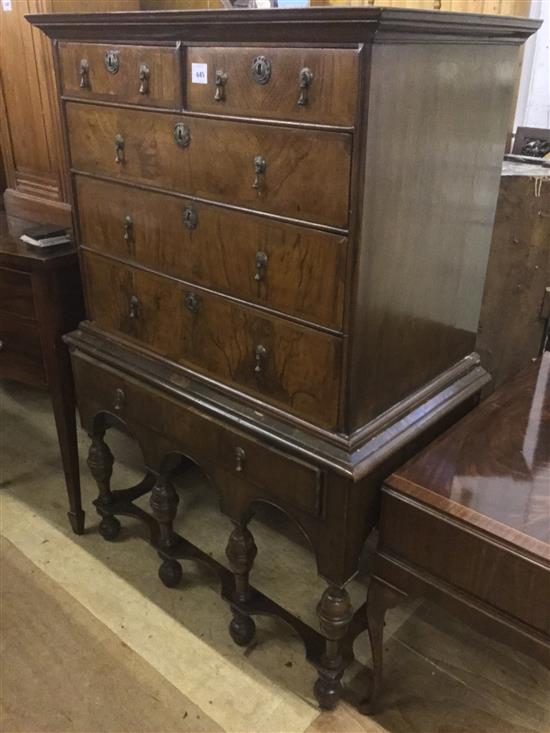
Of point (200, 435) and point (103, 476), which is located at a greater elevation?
point (200, 435)

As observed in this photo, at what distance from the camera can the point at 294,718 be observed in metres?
1.48

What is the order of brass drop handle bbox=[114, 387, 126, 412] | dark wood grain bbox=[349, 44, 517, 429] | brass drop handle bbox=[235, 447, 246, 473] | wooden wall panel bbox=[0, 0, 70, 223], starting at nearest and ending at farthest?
1. dark wood grain bbox=[349, 44, 517, 429]
2. brass drop handle bbox=[235, 447, 246, 473]
3. brass drop handle bbox=[114, 387, 126, 412]
4. wooden wall panel bbox=[0, 0, 70, 223]

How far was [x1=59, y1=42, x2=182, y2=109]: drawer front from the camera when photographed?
1.24 metres

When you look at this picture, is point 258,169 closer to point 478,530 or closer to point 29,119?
point 478,530

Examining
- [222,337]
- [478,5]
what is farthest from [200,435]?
[478,5]

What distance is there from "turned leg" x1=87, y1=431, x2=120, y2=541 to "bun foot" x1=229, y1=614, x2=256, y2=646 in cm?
50

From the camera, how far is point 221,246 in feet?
4.19

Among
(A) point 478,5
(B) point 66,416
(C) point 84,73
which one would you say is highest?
(A) point 478,5

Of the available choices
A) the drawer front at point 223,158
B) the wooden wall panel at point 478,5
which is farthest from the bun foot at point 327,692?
the wooden wall panel at point 478,5

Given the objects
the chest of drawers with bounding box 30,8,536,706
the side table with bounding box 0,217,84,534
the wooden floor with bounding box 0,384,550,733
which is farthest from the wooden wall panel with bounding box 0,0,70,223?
the wooden floor with bounding box 0,384,550,733

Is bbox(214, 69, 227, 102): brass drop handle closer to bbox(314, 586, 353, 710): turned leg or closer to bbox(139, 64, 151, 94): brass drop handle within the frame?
bbox(139, 64, 151, 94): brass drop handle

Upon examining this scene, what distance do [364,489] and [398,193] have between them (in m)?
0.53

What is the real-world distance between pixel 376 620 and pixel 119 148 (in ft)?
3.56

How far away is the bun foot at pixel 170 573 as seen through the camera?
178 cm
